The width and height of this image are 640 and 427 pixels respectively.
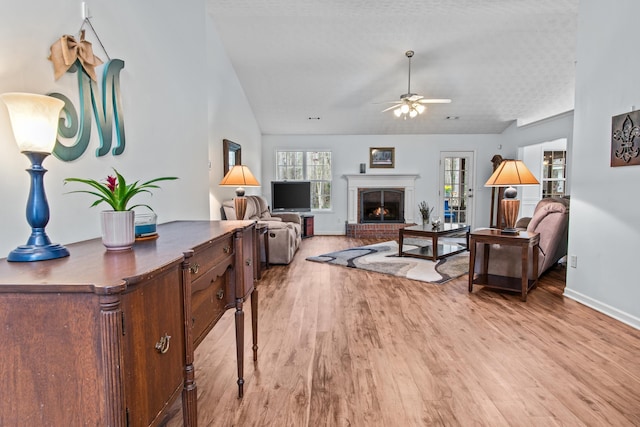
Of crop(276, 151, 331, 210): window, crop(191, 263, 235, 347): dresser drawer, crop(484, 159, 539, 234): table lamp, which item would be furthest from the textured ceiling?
crop(191, 263, 235, 347): dresser drawer

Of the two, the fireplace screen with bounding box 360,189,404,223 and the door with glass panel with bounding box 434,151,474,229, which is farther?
the door with glass panel with bounding box 434,151,474,229

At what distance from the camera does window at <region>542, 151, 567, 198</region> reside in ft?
23.9

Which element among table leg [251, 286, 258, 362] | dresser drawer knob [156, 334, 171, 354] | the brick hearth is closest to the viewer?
dresser drawer knob [156, 334, 171, 354]

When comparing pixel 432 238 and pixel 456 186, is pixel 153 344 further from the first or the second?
pixel 456 186

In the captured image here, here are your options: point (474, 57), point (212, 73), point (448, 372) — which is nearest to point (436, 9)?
point (474, 57)

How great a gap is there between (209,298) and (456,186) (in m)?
7.97

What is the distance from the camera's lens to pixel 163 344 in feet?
3.23

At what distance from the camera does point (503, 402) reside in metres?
1.81

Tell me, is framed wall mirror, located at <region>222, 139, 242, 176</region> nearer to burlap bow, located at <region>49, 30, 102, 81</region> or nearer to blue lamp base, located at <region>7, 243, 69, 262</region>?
burlap bow, located at <region>49, 30, 102, 81</region>

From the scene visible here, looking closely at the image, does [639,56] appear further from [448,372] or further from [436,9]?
[448,372]

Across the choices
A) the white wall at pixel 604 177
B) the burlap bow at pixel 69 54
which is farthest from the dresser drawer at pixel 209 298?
the white wall at pixel 604 177

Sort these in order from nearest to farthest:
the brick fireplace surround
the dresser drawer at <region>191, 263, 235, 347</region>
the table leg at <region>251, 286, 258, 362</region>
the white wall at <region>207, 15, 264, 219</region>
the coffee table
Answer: the dresser drawer at <region>191, 263, 235, 347</region>
the table leg at <region>251, 286, 258, 362</region>
the white wall at <region>207, 15, 264, 219</region>
the coffee table
the brick fireplace surround

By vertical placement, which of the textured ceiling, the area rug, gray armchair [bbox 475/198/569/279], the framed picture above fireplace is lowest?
the area rug

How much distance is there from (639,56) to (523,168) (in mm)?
1178
